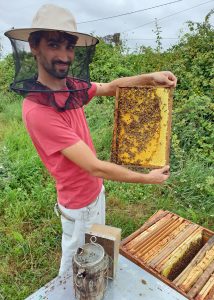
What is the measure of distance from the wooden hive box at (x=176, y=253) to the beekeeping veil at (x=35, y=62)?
122 cm

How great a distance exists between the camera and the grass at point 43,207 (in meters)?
2.97

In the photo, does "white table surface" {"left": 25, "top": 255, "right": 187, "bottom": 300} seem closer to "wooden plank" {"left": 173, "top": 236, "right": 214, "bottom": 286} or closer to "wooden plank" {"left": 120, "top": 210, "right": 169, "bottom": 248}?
"wooden plank" {"left": 173, "top": 236, "right": 214, "bottom": 286}

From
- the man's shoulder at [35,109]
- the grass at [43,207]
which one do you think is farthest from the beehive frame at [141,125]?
the grass at [43,207]

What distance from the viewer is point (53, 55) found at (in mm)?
1741

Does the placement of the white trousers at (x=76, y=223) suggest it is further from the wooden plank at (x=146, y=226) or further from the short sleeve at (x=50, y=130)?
the short sleeve at (x=50, y=130)

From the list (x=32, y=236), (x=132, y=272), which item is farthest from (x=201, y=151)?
(x=132, y=272)

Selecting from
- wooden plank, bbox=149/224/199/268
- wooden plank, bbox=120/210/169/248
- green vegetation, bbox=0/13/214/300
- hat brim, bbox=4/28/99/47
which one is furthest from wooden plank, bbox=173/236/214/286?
hat brim, bbox=4/28/99/47

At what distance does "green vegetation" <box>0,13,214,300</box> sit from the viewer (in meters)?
3.10

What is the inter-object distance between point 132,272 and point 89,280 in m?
0.46

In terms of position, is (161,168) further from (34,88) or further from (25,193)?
(25,193)

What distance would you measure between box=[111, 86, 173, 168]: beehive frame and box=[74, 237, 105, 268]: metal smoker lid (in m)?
0.87

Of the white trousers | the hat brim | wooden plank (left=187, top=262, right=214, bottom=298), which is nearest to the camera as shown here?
the hat brim

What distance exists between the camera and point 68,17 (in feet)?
5.47

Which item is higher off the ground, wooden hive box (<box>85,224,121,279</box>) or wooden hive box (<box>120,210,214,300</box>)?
wooden hive box (<box>85,224,121,279</box>)
